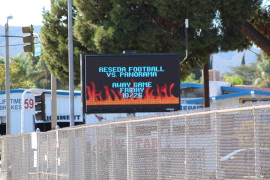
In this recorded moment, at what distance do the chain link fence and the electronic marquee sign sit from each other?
3522 mm

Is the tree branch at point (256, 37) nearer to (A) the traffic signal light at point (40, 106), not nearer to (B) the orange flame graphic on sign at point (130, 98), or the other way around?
(B) the orange flame graphic on sign at point (130, 98)

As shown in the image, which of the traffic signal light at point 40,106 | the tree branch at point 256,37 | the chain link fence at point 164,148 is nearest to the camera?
the chain link fence at point 164,148

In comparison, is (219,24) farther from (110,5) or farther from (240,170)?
(240,170)

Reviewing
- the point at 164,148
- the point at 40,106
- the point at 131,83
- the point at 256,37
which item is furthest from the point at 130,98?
the point at 256,37

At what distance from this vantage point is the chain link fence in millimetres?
7477

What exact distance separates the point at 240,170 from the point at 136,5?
21.0 m

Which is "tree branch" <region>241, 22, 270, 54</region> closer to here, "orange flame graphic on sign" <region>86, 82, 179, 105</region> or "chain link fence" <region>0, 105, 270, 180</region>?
"orange flame graphic on sign" <region>86, 82, 179, 105</region>

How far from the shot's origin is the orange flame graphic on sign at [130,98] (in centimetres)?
2012

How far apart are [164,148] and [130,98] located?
10125mm

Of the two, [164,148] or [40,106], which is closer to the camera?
[164,148]

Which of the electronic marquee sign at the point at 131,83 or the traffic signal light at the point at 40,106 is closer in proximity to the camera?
the electronic marquee sign at the point at 131,83

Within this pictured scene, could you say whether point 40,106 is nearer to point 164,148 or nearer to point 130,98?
point 130,98

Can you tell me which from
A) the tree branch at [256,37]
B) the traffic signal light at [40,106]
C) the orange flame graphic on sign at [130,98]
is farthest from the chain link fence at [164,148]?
the tree branch at [256,37]

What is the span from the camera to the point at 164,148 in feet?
32.9
